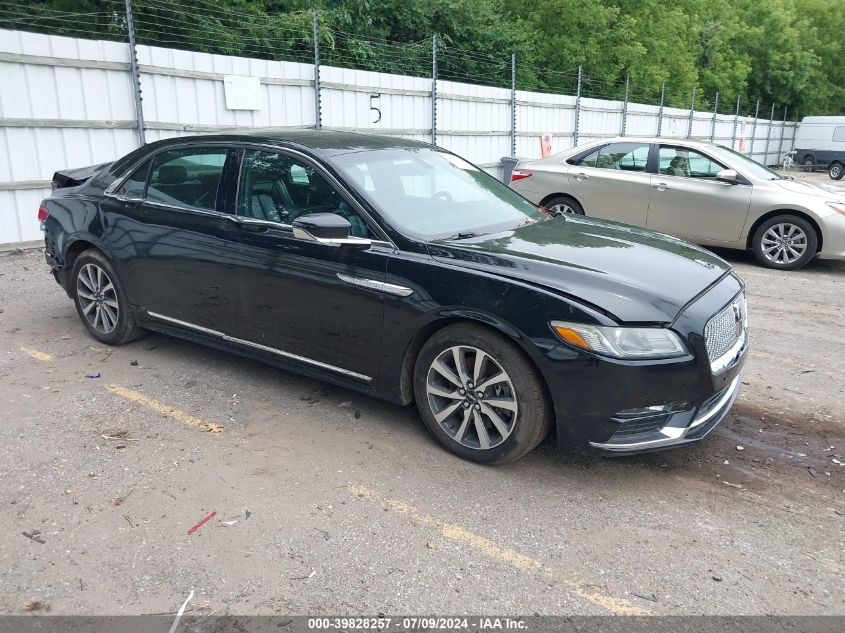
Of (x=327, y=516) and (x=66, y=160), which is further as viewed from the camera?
(x=66, y=160)

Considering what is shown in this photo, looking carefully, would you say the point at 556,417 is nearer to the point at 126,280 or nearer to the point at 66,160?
the point at 126,280

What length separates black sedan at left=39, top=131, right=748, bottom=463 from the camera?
11.0 ft

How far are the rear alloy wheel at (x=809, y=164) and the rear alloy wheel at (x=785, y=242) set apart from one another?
92.1ft

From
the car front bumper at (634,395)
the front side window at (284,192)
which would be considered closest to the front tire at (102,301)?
the front side window at (284,192)

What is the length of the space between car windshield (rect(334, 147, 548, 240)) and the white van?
104 ft

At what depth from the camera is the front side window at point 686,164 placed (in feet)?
29.7

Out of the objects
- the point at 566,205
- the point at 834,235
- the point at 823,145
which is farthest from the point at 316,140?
the point at 823,145

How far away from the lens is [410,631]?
258 centimetres

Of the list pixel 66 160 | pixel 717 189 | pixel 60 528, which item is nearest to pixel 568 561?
pixel 60 528

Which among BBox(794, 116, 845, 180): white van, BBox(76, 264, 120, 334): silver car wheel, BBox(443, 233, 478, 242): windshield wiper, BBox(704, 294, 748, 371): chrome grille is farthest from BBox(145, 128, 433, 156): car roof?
BBox(794, 116, 845, 180): white van

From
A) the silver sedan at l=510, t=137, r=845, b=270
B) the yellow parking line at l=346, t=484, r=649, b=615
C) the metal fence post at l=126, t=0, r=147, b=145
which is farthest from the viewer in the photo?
the metal fence post at l=126, t=0, r=147, b=145

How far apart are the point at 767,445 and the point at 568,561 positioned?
5.72 ft

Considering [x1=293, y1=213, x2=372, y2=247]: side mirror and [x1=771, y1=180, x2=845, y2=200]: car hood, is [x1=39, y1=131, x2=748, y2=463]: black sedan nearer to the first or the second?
[x1=293, y1=213, x2=372, y2=247]: side mirror

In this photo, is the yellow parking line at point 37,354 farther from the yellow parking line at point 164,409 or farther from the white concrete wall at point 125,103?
the white concrete wall at point 125,103
